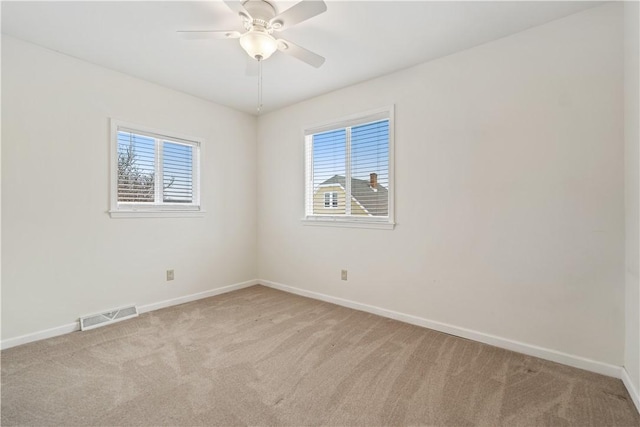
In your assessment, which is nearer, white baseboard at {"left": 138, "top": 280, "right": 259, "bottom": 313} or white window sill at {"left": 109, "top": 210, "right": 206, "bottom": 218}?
white window sill at {"left": 109, "top": 210, "right": 206, "bottom": 218}

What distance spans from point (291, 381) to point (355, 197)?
206cm

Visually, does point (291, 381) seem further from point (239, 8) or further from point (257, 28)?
point (239, 8)

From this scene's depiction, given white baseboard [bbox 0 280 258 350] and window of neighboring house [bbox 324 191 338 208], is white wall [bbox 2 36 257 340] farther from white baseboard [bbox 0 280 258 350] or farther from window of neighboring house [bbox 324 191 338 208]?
window of neighboring house [bbox 324 191 338 208]

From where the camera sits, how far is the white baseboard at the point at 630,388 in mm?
1653

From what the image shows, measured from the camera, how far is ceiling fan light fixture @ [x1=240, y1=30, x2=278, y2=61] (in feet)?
6.35

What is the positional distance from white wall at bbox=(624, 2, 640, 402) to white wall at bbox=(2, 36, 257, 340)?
12.8 feet

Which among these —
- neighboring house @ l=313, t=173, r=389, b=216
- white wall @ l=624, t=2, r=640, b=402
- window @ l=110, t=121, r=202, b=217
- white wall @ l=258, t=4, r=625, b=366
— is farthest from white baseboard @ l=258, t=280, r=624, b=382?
window @ l=110, t=121, r=202, b=217

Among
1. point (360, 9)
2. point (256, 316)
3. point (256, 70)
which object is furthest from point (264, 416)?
point (360, 9)

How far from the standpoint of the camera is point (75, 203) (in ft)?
8.75

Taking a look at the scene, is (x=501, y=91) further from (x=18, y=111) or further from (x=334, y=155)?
(x=18, y=111)

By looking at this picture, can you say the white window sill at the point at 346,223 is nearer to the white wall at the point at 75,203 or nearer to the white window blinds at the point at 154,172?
the white wall at the point at 75,203

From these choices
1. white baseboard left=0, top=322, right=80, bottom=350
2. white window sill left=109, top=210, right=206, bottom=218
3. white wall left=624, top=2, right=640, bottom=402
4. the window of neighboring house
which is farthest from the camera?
the window of neighboring house

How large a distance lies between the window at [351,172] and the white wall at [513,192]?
0.49 feet

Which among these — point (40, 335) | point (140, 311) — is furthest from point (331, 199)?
point (40, 335)
